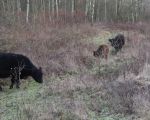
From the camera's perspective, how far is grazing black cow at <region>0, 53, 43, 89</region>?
12.7 m

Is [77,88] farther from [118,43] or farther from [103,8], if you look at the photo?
[103,8]

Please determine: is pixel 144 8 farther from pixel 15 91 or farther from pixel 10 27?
pixel 15 91

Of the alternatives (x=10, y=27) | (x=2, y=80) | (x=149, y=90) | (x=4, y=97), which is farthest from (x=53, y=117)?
(x=10, y=27)

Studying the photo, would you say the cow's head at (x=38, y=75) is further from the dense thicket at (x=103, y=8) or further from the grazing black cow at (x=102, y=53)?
the dense thicket at (x=103, y=8)

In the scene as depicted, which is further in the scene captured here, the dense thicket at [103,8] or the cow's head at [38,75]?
the dense thicket at [103,8]

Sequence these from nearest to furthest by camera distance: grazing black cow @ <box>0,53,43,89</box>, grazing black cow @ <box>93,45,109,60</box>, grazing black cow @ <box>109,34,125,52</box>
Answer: grazing black cow @ <box>0,53,43,89</box>, grazing black cow @ <box>93,45,109,60</box>, grazing black cow @ <box>109,34,125,52</box>

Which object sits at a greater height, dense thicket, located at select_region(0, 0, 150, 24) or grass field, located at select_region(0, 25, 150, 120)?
dense thicket, located at select_region(0, 0, 150, 24)

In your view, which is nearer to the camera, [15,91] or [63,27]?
[15,91]

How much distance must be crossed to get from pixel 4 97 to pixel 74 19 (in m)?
18.1

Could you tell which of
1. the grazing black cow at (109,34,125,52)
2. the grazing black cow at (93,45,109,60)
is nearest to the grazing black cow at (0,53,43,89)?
the grazing black cow at (93,45,109,60)

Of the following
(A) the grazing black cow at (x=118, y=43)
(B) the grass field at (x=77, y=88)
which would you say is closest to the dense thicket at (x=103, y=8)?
(A) the grazing black cow at (x=118, y=43)

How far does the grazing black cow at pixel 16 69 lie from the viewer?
12.7 metres

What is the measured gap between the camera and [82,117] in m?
8.46

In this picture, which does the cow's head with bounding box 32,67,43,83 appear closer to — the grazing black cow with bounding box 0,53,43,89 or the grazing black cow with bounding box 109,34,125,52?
the grazing black cow with bounding box 0,53,43,89
